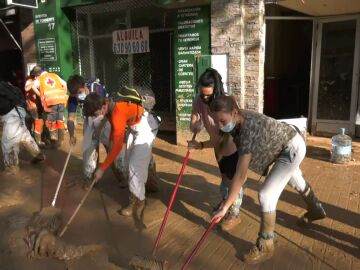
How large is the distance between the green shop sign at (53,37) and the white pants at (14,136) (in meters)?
3.91

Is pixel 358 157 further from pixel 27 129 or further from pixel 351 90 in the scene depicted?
pixel 27 129

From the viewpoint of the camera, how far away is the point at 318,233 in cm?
391

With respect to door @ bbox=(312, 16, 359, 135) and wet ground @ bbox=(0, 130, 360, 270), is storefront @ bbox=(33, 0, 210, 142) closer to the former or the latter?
wet ground @ bbox=(0, 130, 360, 270)

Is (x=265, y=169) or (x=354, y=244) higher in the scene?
(x=265, y=169)

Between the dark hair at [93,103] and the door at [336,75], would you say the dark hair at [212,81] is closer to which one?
the dark hair at [93,103]

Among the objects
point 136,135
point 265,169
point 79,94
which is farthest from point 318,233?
point 79,94

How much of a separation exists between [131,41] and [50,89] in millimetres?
2498

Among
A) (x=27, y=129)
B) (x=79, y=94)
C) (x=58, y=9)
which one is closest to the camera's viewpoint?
(x=79, y=94)

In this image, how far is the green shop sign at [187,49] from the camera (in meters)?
7.32

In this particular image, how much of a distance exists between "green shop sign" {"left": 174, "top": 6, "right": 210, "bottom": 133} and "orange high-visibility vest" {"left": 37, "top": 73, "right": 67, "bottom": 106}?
2414 mm

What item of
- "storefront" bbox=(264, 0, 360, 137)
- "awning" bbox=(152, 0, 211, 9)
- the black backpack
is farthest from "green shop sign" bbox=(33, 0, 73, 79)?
"storefront" bbox=(264, 0, 360, 137)

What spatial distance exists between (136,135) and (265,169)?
1629mm

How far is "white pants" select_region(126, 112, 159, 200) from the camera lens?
4344 mm

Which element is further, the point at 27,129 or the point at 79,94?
the point at 27,129
